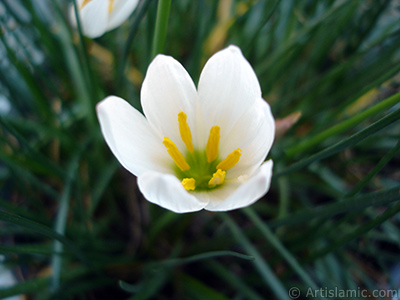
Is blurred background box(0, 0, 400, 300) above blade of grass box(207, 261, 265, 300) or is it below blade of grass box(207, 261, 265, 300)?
above

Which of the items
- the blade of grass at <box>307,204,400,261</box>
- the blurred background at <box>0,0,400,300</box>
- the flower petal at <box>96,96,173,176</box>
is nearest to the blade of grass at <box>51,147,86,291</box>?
the blurred background at <box>0,0,400,300</box>

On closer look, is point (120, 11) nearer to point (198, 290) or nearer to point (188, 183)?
point (188, 183)

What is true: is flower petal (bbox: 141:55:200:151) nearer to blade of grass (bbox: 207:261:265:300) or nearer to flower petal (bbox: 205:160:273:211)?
flower petal (bbox: 205:160:273:211)

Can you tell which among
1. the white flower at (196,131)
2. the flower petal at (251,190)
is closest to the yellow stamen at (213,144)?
the white flower at (196,131)

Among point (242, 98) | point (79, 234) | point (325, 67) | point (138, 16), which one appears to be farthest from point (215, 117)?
point (325, 67)

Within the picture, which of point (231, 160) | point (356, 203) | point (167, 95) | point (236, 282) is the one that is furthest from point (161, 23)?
point (236, 282)

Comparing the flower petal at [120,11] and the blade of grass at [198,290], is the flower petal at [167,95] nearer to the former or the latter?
the flower petal at [120,11]

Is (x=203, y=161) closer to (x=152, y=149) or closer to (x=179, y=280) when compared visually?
(x=152, y=149)

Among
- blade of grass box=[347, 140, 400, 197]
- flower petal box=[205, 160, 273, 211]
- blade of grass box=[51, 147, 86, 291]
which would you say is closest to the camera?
flower petal box=[205, 160, 273, 211]

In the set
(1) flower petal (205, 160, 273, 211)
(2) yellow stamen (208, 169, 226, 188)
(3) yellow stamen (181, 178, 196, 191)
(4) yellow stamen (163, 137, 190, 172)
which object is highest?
(4) yellow stamen (163, 137, 190, 172)
